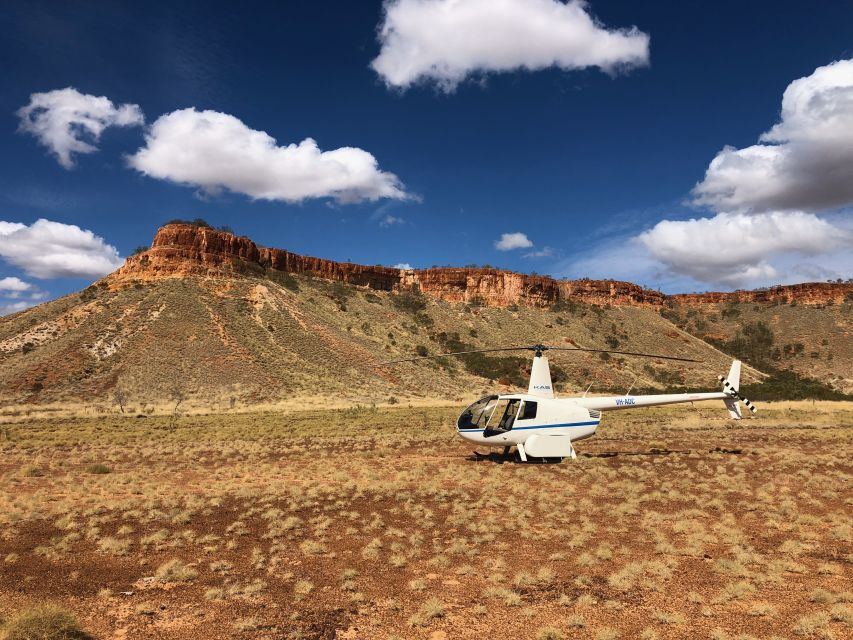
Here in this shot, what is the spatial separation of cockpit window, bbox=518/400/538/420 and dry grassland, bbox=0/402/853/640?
5.59 ft

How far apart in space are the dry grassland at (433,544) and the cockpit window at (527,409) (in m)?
1.70

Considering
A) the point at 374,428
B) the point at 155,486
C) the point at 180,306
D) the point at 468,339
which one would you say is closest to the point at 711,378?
the point at 468,339

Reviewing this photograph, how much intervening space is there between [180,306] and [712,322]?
342 ft

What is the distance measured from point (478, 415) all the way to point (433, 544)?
24.8 ft

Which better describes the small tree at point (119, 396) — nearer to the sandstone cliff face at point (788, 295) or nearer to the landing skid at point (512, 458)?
the landing skid at point (512, 458)

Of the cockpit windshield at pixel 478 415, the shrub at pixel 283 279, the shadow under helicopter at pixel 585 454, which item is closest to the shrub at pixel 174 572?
the cockpit windshield at pixel 478 415

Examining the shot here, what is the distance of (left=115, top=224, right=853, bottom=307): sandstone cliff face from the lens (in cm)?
7050

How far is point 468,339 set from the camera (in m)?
87.2

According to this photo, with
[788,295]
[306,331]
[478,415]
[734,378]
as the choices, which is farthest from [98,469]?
[788,295]

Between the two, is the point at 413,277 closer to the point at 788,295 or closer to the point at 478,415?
the point at 788,295

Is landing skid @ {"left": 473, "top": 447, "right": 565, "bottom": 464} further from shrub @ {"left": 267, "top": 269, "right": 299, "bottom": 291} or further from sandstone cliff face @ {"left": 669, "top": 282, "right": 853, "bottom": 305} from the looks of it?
sandstone cliff face @ {"left": 669, "top": 282, "right": 853, "bottom": 305}

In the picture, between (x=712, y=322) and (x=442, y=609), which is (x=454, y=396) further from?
(x=712, y=322)

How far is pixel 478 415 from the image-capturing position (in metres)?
17.8

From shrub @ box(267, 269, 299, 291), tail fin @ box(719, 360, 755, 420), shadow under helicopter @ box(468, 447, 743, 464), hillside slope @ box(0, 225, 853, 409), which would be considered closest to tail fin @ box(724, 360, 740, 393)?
tail fin @ box(719, 360, 755, 420)
